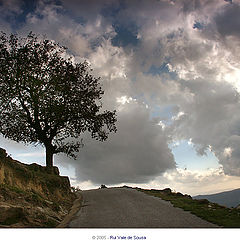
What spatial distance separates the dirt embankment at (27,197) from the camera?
12305mm

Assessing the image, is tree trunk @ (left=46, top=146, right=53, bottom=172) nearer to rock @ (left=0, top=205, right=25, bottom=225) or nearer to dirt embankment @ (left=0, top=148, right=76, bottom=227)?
dirt embankment @ (left=0, top=148, right=76, bottom=227)

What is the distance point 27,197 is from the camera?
15.0 metres

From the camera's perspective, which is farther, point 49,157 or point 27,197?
point 49,157

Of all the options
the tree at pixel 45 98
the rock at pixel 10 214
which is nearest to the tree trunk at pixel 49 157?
the tree at pixel 45 98

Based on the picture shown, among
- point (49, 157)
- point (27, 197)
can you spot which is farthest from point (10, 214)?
point (49, 157)

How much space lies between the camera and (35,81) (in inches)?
1048

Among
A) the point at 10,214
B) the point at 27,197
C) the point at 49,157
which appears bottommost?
the point at 10,214

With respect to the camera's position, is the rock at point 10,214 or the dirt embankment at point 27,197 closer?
the rock at point 10,214

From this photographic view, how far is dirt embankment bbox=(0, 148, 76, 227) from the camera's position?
12.3 metres

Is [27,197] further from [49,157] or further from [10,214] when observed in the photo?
[49,157]

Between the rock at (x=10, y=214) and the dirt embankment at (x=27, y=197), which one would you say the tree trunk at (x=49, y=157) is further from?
the rock at (x=10, y=214)

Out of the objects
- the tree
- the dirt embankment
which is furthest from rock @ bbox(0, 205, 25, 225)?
the tree

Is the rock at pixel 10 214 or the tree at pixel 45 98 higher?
the tree at pixel 45 98
